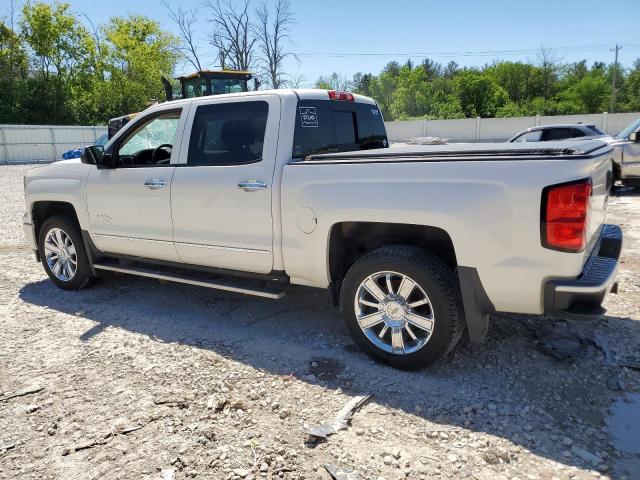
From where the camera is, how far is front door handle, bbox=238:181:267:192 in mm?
3991

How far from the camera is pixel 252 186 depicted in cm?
403

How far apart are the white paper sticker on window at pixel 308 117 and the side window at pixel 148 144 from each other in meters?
1.45

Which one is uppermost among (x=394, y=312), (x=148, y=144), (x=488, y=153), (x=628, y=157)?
(x=148, y=144)

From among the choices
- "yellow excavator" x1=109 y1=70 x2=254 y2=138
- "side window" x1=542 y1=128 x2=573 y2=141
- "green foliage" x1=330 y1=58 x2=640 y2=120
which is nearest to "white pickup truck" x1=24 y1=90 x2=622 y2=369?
"side window" x1=542 y1=128 x2=573 y2=141

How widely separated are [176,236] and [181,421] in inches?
77.2

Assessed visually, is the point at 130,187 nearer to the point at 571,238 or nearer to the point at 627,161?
the point at 571,238

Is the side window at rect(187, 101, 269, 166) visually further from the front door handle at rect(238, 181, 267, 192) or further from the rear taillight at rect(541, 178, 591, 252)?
the rear taillight at rect(541, 178, 591, 252)

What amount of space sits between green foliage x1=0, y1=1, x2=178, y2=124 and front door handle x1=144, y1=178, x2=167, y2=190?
1522 inches

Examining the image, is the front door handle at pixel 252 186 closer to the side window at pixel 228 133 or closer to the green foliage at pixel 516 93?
the side window at pixel 228 133

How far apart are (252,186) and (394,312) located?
1.49 metres

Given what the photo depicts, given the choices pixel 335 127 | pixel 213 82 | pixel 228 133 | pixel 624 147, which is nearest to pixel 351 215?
pixel 335 127

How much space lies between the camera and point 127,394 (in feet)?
11.4

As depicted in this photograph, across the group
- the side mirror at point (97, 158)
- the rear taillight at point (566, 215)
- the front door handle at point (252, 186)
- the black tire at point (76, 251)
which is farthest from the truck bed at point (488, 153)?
the black tire at point (76, 251)

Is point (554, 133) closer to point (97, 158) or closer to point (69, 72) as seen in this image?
point (97, 158)
